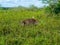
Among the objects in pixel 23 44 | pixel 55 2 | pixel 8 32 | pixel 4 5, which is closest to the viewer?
pixel 23 44

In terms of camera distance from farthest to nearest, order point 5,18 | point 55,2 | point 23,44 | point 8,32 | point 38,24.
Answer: point 55,2
point 5,18
point 38,24
point 8,32
point 23,44

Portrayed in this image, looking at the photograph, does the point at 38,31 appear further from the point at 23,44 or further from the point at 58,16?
the point at 58,16

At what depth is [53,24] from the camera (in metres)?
6.05

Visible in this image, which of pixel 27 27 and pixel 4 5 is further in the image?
pixel 4 5

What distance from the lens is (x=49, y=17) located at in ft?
22.7

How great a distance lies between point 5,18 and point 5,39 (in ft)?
5.74

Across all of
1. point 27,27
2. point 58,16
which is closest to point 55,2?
point 58,16

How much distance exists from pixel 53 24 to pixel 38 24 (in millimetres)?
344

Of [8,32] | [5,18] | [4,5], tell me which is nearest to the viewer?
[8,32]

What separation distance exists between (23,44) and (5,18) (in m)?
2.05

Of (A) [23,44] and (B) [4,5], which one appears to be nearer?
(A) [23,44]

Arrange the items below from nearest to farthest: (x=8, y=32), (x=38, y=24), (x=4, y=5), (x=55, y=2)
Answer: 1. (x=8, y=32)
2. (x=38, y=24)
3. (x=55, y=2)
4. (x=4, y=5)

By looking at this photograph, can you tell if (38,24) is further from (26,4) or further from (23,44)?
(26,4)

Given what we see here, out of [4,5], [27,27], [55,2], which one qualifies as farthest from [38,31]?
[4,5]
